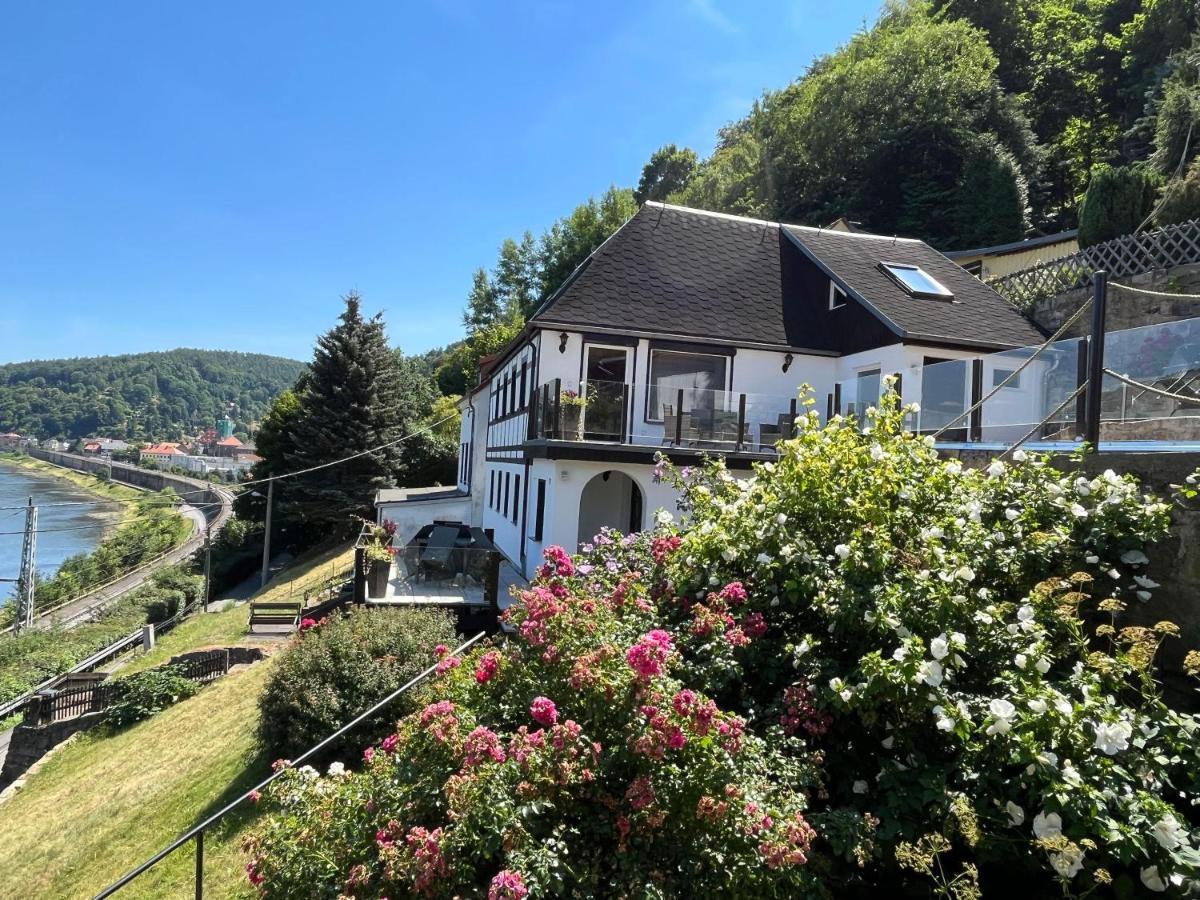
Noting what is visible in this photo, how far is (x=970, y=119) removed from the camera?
123ft

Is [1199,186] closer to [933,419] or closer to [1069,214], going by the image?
[933,419]

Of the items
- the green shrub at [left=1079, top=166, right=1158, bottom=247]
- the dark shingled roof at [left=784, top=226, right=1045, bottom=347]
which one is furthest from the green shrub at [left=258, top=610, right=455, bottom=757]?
the green shrub at [left=1079, top=166, right=1158, bottom=247]

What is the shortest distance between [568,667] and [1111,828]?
2489 millimetres

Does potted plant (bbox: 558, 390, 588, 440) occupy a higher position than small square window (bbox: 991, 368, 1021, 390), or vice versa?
small square window (bbox: 991, 368, 1021, 390)

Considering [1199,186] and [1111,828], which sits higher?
[1199,186]

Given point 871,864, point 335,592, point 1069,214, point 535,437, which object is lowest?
point 335,592

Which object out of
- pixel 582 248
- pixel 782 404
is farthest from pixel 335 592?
pixel 582 248

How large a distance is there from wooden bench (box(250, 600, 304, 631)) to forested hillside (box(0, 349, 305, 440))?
122391 millimetres

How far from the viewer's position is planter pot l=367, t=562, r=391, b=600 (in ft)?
37.9

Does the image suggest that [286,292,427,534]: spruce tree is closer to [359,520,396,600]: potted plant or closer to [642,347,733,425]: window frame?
[359,520,396,600]: potted plant

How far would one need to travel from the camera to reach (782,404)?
1406 cm

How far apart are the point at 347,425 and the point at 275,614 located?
14.9 meters

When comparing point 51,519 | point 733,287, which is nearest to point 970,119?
point 733,287

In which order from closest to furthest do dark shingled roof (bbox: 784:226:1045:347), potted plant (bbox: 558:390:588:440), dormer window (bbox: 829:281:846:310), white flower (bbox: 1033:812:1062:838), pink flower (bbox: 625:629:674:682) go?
white flower (bbox: 1033:812:1062:838) → pink flower (bbox: 625:629:674:682) → potted plant (bbox: 558:390:588:440) → dark shingled roof (bbox: 784:226:1045:347) → dormer window (bbox: 829:281:846:310)
